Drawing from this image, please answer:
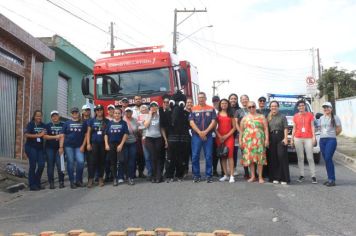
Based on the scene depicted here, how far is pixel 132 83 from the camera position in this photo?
12062 millimetres

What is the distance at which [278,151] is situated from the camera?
30.3 ft

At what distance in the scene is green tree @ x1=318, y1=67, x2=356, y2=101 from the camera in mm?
34469

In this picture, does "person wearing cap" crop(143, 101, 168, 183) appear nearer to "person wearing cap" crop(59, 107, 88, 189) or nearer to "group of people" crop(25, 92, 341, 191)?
"group of people" crop(25, 92, 341, 191)

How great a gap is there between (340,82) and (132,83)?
26.9 m

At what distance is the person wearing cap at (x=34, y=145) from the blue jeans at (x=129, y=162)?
1.75 meters

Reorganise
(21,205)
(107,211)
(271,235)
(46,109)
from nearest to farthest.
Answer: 1. (271,235)
2. (107,211)
3. (21,205)
4. (46,109)

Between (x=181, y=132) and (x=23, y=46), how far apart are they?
25.9 ft

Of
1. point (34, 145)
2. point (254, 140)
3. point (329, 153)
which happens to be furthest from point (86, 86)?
point (329, 153)

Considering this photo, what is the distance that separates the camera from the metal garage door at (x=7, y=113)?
13859mm

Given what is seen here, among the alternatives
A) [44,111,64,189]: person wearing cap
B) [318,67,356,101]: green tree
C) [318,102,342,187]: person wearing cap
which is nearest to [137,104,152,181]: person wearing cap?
[44,111,64,189]: person wearing cap

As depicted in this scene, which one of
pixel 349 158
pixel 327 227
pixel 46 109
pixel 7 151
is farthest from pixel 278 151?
pixel 46 109

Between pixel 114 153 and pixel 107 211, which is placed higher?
pixel 114 153

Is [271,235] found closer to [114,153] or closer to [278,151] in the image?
[278,151]

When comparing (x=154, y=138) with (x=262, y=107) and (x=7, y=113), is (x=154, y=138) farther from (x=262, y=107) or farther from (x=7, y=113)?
(x=7, y=113)
